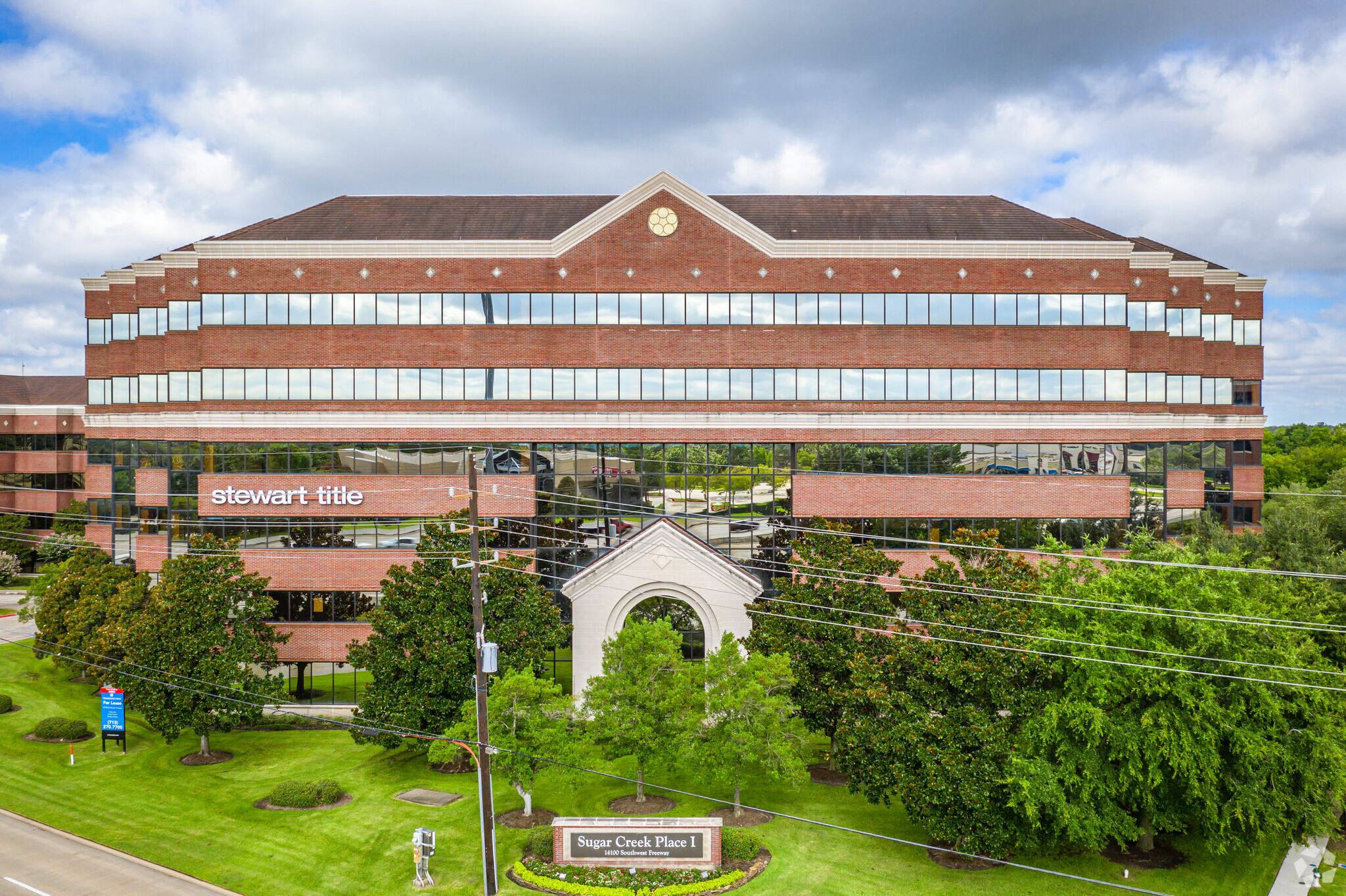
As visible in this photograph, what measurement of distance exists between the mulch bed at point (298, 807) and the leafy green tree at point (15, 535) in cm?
4820

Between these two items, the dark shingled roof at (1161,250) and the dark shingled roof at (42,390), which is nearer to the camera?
the dark shingled roof at (1161,250)

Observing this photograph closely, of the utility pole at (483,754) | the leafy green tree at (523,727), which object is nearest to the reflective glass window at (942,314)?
the leafy green tree at (523,727)

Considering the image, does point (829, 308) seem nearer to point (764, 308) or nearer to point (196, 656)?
point (764, 308)

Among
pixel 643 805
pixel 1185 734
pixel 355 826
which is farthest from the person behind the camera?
pixel 643 805

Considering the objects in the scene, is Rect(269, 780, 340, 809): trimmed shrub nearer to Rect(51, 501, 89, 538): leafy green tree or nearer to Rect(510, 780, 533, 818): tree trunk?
Rect(510, 780, 533, 818): tree trunk

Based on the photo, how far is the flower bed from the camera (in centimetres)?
2209

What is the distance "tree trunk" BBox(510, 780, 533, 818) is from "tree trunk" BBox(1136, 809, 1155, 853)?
17680 mm

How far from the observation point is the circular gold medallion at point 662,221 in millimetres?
37938

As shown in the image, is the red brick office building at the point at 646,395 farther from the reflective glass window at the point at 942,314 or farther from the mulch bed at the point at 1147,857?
the mulch bed at the point at 1147,857

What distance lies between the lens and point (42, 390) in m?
76.0

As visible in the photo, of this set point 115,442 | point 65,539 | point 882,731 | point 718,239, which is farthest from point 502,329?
point 65,539

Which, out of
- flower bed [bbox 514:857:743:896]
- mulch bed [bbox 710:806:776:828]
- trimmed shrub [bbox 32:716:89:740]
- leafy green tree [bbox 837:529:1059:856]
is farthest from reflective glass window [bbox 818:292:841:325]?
trimmed shrub [bbox 32:716:89:740]

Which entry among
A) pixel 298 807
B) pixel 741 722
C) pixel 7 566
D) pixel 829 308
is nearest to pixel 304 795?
pixel 298 807

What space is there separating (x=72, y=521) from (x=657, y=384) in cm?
4871
